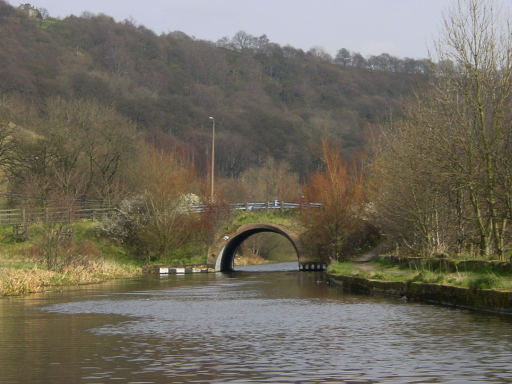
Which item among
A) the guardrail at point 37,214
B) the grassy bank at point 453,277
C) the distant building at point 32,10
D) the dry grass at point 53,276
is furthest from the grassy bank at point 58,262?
the distant building at point 32,10

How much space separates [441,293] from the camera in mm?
23812

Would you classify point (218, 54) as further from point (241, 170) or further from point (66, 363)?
point (66, 363)

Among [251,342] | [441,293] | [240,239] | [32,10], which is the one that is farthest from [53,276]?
[32,10]

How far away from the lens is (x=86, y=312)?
23.9m

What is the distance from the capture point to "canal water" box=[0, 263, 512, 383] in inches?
495

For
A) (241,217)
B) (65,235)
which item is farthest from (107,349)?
(241,217)

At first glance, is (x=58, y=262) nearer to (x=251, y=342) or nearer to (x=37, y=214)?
(x=37, y=214)

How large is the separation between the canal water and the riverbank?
62 centimetres

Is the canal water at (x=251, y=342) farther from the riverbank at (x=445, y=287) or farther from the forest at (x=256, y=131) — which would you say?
the forest at (x=256, y=131)

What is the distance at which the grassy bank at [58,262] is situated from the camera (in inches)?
1276

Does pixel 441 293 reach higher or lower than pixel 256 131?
lower

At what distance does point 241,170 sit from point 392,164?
253 feet

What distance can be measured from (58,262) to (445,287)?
21.6 metres

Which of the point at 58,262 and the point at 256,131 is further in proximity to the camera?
the point at 256,131
